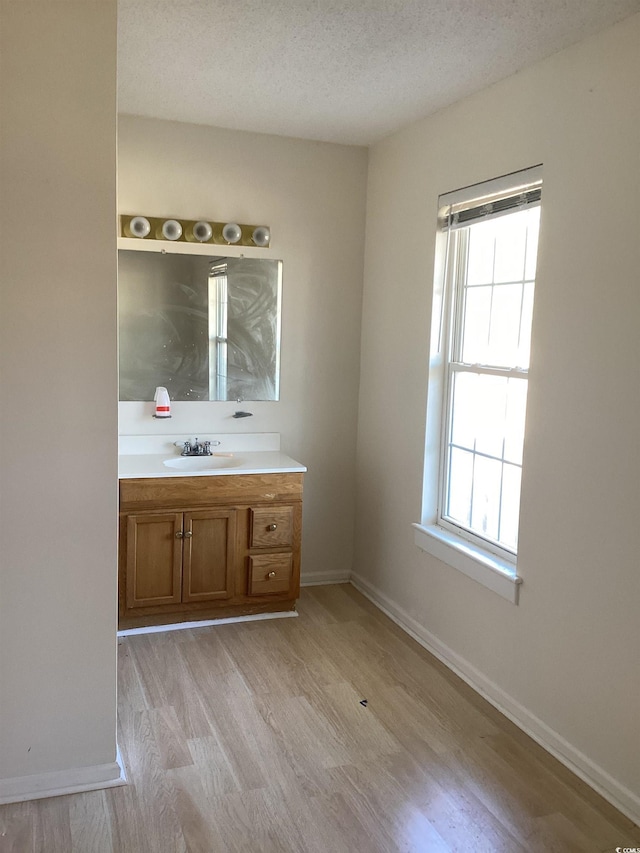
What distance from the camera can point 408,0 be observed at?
92.4 inches

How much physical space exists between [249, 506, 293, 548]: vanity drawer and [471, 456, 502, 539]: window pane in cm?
97

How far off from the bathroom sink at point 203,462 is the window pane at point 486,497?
1235 millimetres

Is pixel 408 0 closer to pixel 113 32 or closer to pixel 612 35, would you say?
pixel 612 35

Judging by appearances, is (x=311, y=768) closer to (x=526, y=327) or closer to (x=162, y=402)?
(x=526, y=327)

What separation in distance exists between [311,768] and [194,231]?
8.66 feet

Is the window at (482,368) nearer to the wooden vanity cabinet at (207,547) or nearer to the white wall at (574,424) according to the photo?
the white wall at (574,424)

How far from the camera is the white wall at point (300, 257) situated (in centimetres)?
386

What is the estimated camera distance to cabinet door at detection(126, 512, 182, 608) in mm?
3564

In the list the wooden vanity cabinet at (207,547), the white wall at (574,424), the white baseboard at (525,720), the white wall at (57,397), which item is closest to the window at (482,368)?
the white wall at (574,424)

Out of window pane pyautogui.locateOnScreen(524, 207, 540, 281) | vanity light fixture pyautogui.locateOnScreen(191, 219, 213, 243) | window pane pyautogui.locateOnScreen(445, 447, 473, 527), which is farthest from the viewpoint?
vanity light fixture pyautogui.locateOnScreen(191, 219, 213, 243)

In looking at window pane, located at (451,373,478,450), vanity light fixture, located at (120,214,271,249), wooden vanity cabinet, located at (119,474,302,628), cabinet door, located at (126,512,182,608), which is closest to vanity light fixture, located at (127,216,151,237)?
vanity light fixture, located at (120,214,271,249)

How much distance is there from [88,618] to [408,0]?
2195mm

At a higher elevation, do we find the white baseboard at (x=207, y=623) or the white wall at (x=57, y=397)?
the white wall at (x=57, y=397)

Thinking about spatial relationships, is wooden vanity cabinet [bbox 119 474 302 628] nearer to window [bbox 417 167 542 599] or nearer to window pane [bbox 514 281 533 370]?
window [bbox 417 167 542 599]
